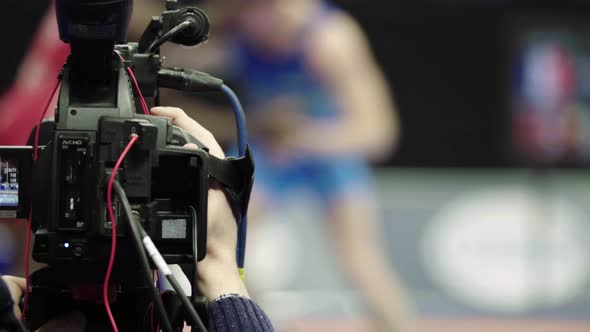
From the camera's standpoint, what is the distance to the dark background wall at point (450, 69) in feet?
13.6

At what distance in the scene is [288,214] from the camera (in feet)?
12.4

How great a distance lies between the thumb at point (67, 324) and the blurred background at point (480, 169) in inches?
116

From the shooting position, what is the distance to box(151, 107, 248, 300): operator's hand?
3.44 feet

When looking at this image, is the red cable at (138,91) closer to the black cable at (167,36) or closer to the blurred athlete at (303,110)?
the black cable at (167,36)

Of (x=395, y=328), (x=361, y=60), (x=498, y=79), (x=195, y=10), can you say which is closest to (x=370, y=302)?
(x=395, y=328)

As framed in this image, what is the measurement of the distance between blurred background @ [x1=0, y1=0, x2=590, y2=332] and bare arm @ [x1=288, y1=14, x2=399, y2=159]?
0.71ft

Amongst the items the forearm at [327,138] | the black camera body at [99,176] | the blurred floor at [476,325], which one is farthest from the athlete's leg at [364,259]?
the black camera body at [99,176]

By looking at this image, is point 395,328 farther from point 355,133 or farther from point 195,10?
point 195,10

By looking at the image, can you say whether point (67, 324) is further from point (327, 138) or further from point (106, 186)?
point (327, 138)

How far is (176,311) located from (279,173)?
266cm

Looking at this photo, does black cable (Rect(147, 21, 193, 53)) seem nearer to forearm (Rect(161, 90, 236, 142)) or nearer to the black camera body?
the black camera body

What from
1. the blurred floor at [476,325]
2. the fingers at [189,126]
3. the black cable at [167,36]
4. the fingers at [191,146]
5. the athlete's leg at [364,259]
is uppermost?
the black cable at [167,36]

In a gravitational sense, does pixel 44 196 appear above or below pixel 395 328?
above

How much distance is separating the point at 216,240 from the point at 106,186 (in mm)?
190
